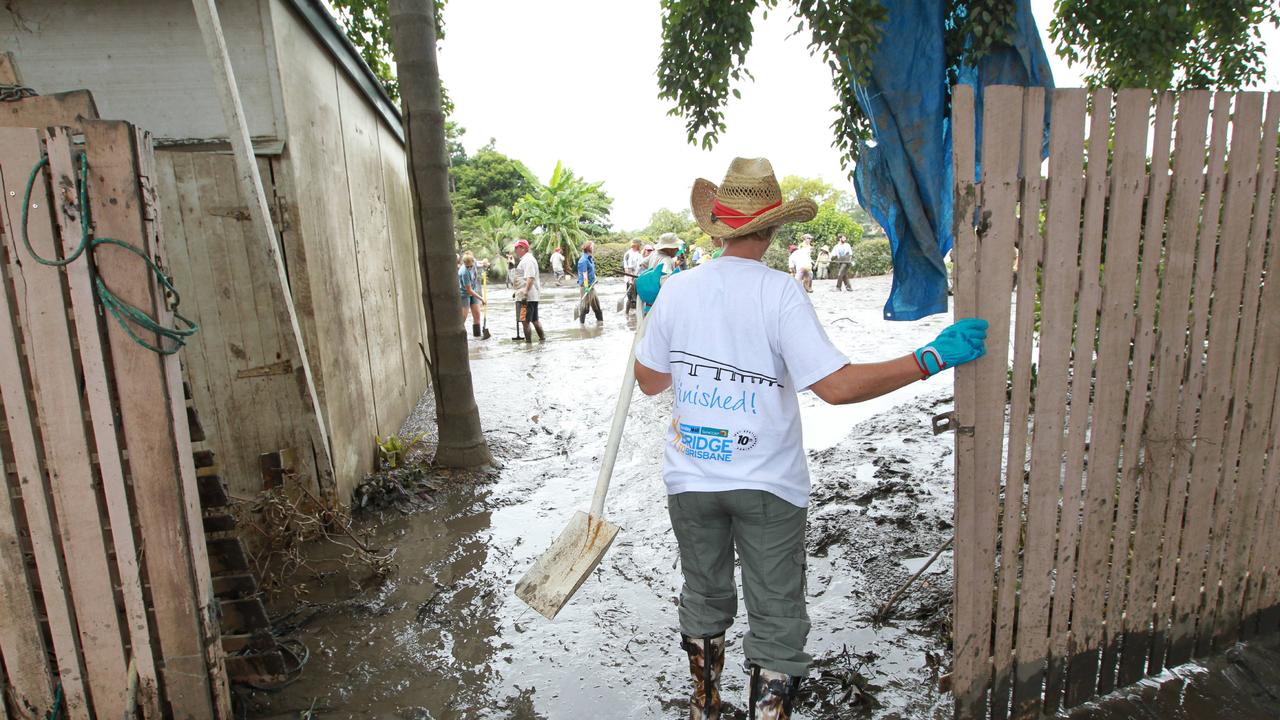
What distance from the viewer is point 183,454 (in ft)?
7.57

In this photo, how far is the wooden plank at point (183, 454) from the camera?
221cm

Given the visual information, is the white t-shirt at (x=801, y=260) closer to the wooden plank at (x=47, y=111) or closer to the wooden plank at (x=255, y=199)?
the wooden plank at (x=255, y=199)

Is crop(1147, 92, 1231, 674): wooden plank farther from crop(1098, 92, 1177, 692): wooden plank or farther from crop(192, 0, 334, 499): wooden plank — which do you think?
crop(192, 0, 334, 499): wooden plank

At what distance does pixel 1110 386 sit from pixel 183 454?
3.14 metres

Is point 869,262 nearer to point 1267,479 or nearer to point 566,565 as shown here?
point 1267,479

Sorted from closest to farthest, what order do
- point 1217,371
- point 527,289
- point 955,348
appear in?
point 955,348 < point 1217,371 < point 527,289

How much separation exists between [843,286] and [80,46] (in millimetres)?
21167

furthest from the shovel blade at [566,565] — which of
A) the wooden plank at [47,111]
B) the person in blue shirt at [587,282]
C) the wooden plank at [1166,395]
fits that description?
the person in blue shirt at [587,282]

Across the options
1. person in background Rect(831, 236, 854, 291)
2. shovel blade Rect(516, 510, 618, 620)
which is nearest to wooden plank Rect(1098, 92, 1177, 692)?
shovel blade Rect(516, 510, 618, 620)

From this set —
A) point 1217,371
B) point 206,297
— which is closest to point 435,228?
point 206,297

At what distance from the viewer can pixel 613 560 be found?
412 centimetres

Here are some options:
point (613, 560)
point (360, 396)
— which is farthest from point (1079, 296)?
point (360, 396)

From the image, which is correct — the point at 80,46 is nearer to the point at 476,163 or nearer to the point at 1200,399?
the point at 1200,399

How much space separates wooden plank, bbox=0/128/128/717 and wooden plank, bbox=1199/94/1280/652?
13.0ft
